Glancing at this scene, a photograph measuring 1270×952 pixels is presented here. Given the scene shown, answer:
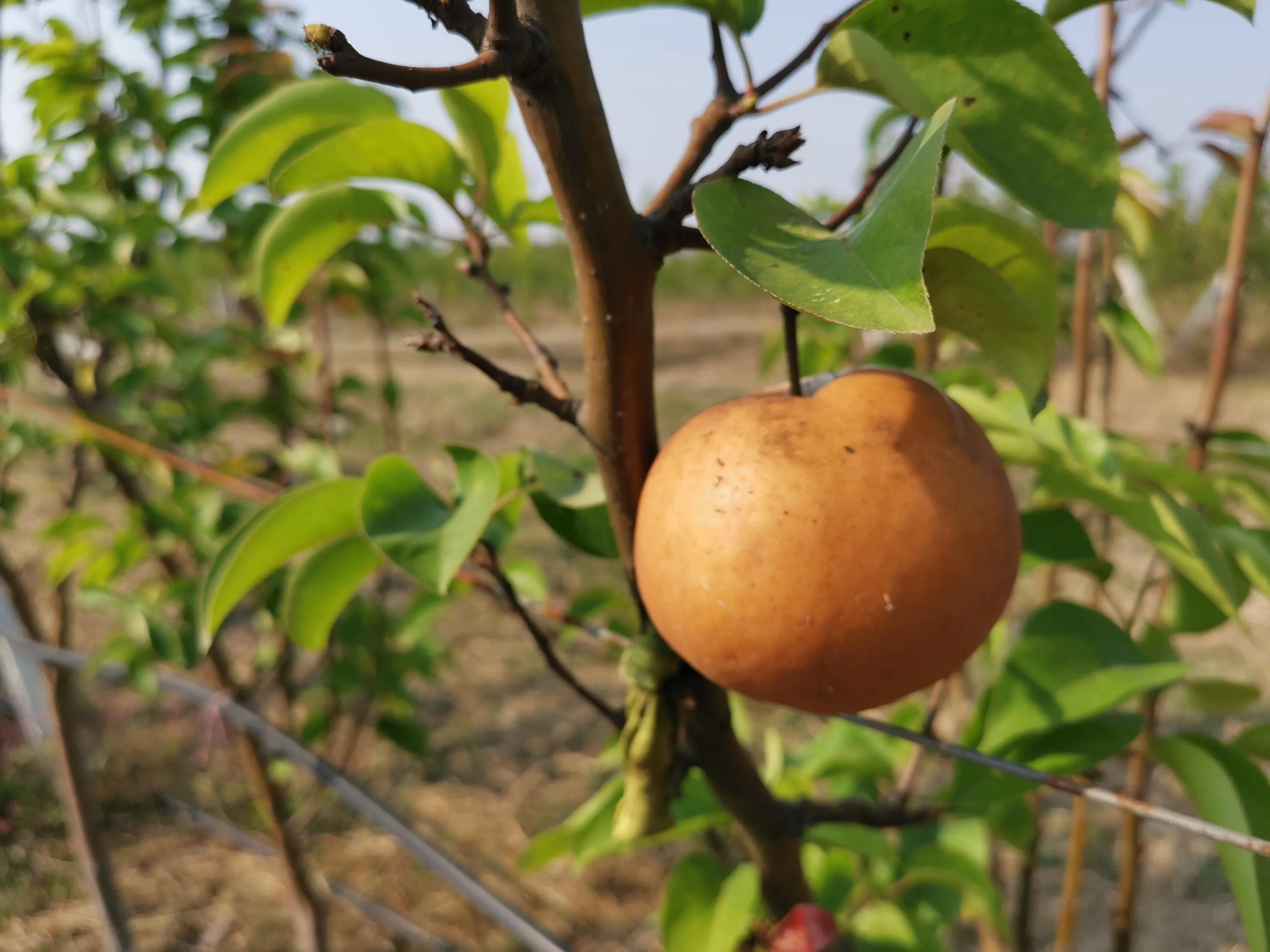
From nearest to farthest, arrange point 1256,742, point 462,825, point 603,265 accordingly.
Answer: point 603,265 → point 1256,742 → point 462,825

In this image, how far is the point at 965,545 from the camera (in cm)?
33

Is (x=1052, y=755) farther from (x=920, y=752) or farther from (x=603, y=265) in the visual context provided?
(x=603, y=265)

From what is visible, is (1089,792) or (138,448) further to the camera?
(138,448)

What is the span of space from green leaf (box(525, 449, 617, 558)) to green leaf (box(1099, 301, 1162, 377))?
0.61 metres

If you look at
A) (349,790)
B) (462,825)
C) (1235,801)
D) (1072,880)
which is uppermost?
(1235,801)

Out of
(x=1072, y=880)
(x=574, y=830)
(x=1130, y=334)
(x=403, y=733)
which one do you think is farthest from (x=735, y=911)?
(x=403, y=733)

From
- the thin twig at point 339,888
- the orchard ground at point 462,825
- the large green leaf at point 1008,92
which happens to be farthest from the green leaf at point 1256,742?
the thin twig at point 339,888

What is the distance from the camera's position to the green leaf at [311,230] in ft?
1.61

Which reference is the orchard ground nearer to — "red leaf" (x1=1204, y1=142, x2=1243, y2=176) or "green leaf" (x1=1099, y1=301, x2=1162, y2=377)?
"green leaf" (x1=1099, y1=301, x2=1162, y2=377)

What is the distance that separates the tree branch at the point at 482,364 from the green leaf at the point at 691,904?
40cm

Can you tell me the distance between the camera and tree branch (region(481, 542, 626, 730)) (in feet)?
1.75

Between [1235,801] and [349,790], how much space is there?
2.40 feet

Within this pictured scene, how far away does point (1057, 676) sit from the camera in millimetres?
529

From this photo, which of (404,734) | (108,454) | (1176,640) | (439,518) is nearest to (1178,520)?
(439,518)
